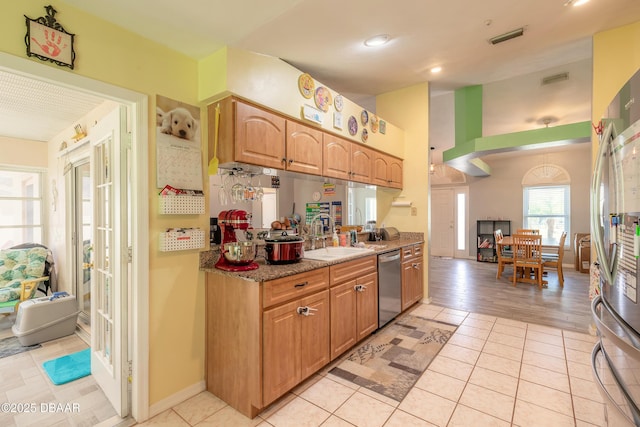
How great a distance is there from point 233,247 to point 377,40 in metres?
2.11

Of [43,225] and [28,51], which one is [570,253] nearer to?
[28,51]

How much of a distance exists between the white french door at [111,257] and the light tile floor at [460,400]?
439 mm

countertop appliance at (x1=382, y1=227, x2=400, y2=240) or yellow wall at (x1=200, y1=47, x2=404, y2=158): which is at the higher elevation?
yellow wall at (x1=200, y1=47, x2=404, y2=158)

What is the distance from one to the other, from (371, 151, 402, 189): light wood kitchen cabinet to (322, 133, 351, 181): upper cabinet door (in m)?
0.54

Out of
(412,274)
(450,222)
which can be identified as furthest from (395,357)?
(450,222)

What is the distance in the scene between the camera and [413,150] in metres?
4.00

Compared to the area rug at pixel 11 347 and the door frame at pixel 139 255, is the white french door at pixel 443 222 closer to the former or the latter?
the door frame at pixel 139 255

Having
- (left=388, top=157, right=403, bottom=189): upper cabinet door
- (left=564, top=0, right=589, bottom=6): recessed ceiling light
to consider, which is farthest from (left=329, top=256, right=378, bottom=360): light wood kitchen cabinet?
(left=564, top=0, right=589, bottom=6): recessed ceiling light

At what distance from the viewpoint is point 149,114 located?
1836 mm

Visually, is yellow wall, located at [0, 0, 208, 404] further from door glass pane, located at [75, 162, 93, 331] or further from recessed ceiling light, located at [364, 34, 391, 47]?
door glass pane, located at [75, 162, 93, 331]

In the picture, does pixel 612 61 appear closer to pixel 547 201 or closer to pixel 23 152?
pixel 547 201

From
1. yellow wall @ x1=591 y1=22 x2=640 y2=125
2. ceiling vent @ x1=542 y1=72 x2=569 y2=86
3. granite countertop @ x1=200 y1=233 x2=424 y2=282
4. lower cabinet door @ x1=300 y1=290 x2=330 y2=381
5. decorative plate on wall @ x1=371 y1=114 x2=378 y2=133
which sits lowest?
lower cabinet door @ x1=300 y1=290 x2=330 y2=381

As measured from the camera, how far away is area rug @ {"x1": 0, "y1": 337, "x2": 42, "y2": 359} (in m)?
2.65

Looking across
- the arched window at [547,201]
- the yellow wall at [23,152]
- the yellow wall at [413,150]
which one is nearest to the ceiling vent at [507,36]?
the yellow wall at [413,150]
